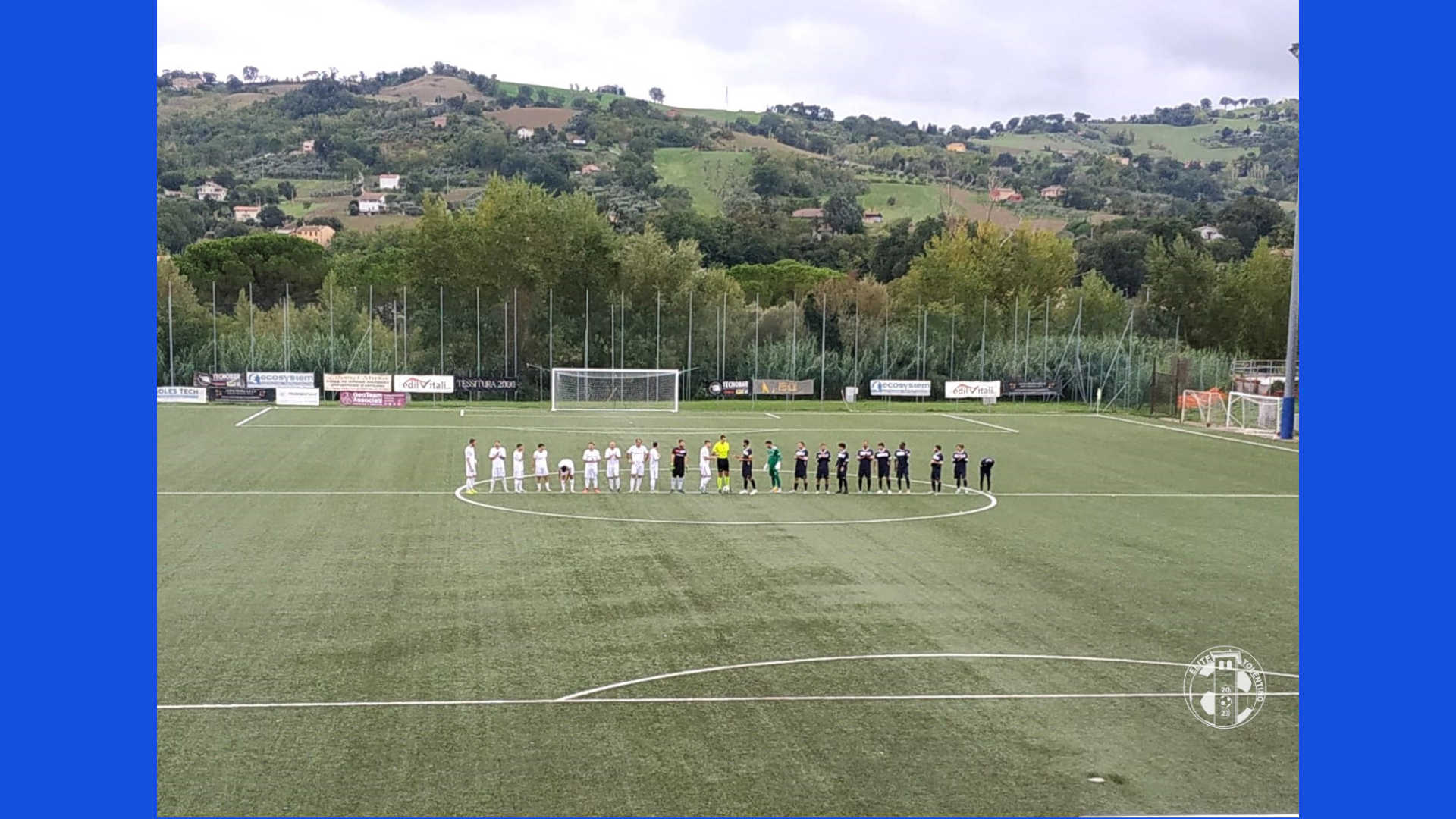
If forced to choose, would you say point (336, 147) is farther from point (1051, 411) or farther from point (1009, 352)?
point (1051, 411)

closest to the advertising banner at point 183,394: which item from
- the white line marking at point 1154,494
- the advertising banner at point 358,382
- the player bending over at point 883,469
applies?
the advertising banner at point 358,382

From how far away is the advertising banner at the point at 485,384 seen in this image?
63875mm

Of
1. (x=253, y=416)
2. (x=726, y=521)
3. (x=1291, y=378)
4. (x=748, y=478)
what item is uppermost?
(x=1291, y=378)

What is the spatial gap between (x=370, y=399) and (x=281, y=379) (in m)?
5.18

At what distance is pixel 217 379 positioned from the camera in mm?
58844

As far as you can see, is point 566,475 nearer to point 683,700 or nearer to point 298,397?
point 683,700

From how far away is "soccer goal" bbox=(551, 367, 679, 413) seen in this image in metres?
58.9

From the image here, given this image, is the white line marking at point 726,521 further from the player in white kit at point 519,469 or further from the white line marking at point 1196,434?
the white line marking at point 1196,434

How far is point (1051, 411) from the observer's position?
192 feet

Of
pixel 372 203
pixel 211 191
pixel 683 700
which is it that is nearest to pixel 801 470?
pixel 683 700

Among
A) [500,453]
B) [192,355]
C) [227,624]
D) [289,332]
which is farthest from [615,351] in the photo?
[227,624]

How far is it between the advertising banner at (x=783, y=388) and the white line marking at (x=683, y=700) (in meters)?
52.8

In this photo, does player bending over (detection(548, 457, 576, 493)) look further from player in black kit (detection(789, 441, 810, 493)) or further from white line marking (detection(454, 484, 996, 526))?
player in black kit (detection(789, 441, 810, 493))

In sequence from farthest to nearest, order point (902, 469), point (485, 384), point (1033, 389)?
1. point (1033, 389)
2. point (485, 384)
3. point (902, 469)
